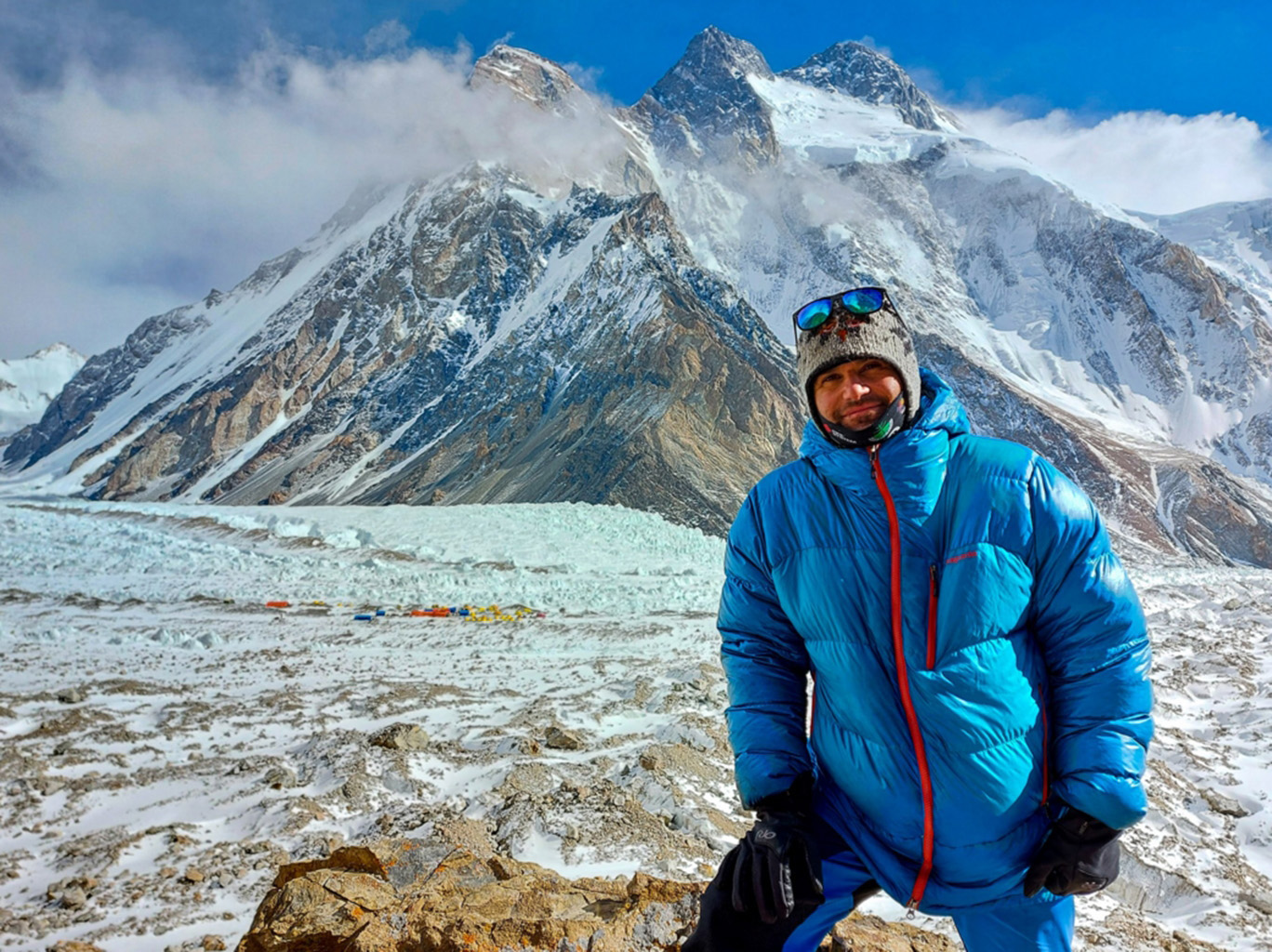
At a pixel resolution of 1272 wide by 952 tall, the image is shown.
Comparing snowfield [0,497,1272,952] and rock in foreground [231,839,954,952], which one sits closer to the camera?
rock in foreground [231,839,954,952]

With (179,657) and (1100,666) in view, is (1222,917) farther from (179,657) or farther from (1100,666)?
(179,657)

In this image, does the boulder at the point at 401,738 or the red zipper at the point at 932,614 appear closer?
the red zipper at the point at 932,614

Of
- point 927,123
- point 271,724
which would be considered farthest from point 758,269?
point 271,724

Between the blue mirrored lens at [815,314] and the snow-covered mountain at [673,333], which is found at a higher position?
the snow-covered mountain at [673,333]

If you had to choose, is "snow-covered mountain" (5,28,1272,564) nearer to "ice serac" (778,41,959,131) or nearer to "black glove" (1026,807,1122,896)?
"ice serac" (778,41,959,131)

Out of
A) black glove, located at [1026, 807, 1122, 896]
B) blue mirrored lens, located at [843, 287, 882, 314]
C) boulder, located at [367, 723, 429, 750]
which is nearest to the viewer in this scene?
black glove, located at [1026, 807, 1122, 896]

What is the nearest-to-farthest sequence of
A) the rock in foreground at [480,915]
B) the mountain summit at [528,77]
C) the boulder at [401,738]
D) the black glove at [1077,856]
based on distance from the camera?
1. the black glove at [1077,856]
2. the rock in foreground at [480,915]
3. the boulder at [401,738]
4. the mountain summit at [528,77]

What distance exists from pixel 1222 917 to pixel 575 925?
3.92m

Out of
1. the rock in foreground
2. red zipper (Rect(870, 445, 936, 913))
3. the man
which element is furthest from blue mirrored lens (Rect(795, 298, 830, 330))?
the rock in foreground

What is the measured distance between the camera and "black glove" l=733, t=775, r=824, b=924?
207 cm

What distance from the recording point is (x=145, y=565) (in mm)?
17547

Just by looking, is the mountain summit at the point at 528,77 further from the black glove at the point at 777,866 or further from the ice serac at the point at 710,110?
the black glove at the point at 777,866

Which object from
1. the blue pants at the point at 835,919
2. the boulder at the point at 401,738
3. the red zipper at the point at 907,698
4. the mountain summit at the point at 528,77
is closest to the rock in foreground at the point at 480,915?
the blue pants at the point at 835,919

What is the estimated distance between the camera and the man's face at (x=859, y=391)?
2244mm
